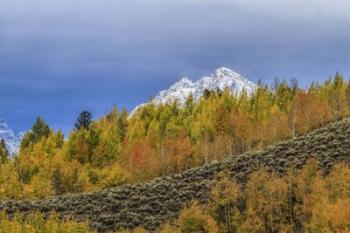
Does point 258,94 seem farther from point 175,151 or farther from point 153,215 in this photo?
point 153,215

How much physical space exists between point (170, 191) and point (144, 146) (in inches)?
1204

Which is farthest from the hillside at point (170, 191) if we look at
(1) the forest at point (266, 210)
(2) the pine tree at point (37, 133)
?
(2) the pine tree at point (37, 133)

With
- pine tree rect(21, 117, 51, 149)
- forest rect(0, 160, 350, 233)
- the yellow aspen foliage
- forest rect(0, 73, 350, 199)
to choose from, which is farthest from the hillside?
pine tree rect(21, 117, 51, 149)

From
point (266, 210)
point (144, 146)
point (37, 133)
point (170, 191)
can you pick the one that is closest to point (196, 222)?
point (266, 210)

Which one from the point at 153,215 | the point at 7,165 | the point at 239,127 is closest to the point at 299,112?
the point at 239,127

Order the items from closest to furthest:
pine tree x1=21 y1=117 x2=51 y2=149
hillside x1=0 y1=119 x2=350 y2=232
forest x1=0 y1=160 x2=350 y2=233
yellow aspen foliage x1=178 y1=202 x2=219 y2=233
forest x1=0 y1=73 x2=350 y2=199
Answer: forest x1=0 y1=160 x2=350 y2=233
yellow aspen foliage x1=178 y1=202 x2=219 y2=233
hillside x1=0 y1=119 x2=350 y2=232
forest x1=0 y1=73 x2=350 y2=199
pine tree x1=21 y1=117 x2=51 y2=149

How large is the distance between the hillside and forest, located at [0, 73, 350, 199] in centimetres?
1362

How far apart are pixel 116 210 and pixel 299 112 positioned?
51431 millimetres

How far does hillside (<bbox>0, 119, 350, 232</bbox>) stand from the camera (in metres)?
92.4

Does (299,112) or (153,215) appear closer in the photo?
(153,215)

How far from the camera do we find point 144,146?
130 m

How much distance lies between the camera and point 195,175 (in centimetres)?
10631

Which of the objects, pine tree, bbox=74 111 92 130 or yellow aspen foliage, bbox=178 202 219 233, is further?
pine tree, bbox=74 111 92 130

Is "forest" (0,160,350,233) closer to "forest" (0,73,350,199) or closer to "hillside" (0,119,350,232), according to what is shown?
"hillside" (0,119,350,232)
